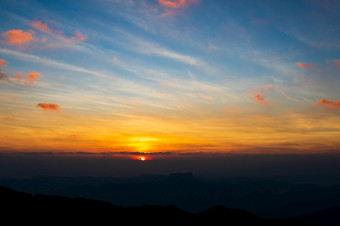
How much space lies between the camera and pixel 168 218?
301 ft

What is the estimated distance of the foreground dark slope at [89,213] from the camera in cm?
7000

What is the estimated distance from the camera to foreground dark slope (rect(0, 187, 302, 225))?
230ft

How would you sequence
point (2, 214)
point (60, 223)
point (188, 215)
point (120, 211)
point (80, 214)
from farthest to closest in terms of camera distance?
point (188, 215)
point (120, 211)
point (80, 214)
point (60, 223)
point (2, 214)

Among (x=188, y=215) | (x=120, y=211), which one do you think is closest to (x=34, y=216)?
(x=120, y=211)

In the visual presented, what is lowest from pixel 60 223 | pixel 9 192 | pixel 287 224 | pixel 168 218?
pixel 287 224

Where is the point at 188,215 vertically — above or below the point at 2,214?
below

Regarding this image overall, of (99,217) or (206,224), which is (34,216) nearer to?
(99,217)

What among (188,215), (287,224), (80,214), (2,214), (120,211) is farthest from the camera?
(287,224)

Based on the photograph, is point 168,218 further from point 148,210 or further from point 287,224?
point 287,224

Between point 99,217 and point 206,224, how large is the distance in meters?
39.7

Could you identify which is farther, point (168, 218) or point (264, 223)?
point (264, 223)

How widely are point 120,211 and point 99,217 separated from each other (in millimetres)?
10967

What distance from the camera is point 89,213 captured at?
82.1 meters

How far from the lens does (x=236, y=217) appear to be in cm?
10469
